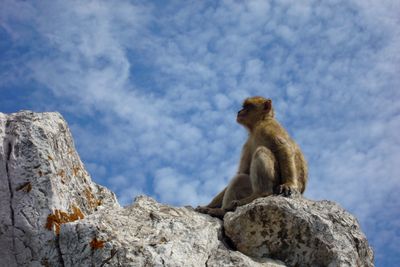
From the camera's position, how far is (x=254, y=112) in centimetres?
1326

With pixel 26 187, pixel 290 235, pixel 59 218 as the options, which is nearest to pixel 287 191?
pixel 290 235

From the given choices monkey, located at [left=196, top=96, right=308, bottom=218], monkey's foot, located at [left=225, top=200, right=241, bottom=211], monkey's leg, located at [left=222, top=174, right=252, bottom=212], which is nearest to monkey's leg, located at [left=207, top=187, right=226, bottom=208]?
monkey, located at [left=196, top=96, right=308, bottom=218]

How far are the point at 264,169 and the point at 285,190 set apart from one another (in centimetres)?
60

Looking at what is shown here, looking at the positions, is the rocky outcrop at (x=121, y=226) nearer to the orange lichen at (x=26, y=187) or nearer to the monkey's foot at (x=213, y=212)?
the orange lichen at (x=26, y=187)

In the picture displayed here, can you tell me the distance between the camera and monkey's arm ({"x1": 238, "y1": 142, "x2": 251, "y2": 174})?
39.4ft

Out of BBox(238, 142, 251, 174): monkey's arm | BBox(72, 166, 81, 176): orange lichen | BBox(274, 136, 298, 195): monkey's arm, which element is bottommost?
BBox(72, 166, 81, 176): orange lichen

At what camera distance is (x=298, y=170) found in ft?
38.6

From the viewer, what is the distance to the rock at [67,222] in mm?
7477

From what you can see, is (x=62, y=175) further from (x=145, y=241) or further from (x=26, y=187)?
(x=145, y=241)

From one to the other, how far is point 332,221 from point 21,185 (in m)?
5.04

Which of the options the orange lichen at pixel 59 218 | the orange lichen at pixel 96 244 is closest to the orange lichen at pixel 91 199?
the orange lichen at pixel 59 218

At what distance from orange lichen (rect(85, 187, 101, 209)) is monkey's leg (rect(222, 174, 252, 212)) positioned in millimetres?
2565

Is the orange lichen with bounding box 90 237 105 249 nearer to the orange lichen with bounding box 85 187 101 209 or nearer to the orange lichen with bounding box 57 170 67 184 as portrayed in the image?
the orange lichen with bounding box 57 170 67 184

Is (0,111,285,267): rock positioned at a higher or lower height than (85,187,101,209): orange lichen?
lower
